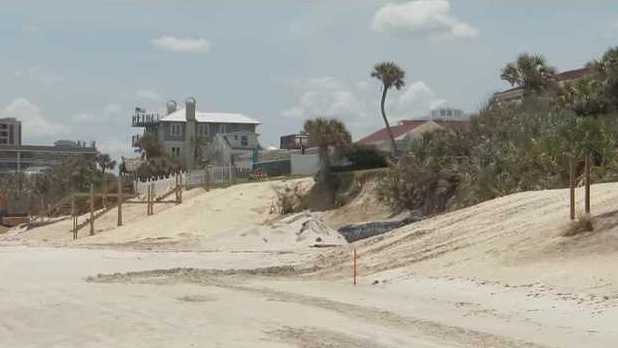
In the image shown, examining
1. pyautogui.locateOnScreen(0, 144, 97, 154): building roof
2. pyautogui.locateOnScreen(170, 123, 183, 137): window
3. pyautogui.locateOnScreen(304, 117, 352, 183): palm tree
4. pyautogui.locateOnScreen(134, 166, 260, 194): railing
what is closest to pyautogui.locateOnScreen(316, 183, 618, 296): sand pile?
pyautogui.locateOnScreen(304, 117, 352, 183): palm tree

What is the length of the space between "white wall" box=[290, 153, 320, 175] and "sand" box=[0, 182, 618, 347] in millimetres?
38894

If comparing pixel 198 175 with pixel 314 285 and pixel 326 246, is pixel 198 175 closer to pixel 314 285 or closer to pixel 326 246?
pixel 326 246

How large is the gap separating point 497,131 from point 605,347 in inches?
1367

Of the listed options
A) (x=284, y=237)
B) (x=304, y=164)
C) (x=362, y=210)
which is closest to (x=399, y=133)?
(x=304, y=164)

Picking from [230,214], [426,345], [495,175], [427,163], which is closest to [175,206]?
[230,214]

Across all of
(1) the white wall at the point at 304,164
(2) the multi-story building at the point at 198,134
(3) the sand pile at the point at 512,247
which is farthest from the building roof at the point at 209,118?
(3) the sand pile at the point at 512,247

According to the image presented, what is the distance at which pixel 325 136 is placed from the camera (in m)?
59.9

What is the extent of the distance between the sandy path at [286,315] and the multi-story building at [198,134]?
7691cm

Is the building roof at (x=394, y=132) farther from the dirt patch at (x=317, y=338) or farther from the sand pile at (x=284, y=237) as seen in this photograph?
the dirt patch at (x=317, y=338)

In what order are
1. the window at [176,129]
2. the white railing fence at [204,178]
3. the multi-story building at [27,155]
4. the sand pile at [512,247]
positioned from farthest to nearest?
the multi-story building at [27,155] < the window at [176,129] < the white railing fence at [204,178] < the sand pile at [512,247]

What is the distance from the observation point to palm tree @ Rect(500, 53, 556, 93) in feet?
189

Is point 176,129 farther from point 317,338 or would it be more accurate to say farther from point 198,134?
point 317,338

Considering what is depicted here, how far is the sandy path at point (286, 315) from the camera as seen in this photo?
42.3ft

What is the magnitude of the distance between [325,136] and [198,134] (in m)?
57.9
